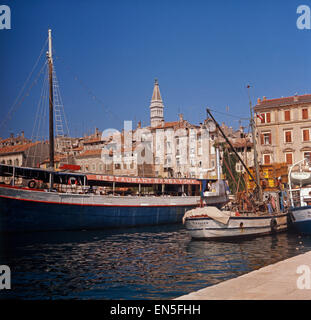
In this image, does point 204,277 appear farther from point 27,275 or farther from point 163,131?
point 163,131

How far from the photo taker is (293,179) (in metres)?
26.2

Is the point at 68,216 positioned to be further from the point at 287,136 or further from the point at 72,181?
the point at 287,136

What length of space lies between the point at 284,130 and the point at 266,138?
2.78 metres

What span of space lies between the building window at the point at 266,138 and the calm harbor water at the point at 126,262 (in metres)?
29.4

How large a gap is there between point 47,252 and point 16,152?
6566 centimetres

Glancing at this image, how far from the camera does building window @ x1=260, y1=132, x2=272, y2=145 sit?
52.7 metres

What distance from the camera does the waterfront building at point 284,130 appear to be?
50.1 meters

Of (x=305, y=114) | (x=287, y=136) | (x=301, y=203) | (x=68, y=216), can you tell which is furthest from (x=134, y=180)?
(x=305, y=114)

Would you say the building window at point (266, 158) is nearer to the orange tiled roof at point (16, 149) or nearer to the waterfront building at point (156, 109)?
the orange tiled roof at point (16, 149)

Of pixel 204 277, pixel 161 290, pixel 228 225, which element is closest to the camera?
pixel 161 290

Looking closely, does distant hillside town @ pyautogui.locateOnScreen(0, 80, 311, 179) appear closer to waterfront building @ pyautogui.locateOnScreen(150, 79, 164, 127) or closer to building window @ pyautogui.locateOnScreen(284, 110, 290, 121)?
building window @ pyautogui.locateOnScreen(284, 110, 290, 121)

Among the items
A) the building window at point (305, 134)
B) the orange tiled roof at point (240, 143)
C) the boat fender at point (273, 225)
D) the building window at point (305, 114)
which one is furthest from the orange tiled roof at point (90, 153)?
the boat fender at point (273, 225)

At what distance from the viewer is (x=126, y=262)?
16.2 meters
